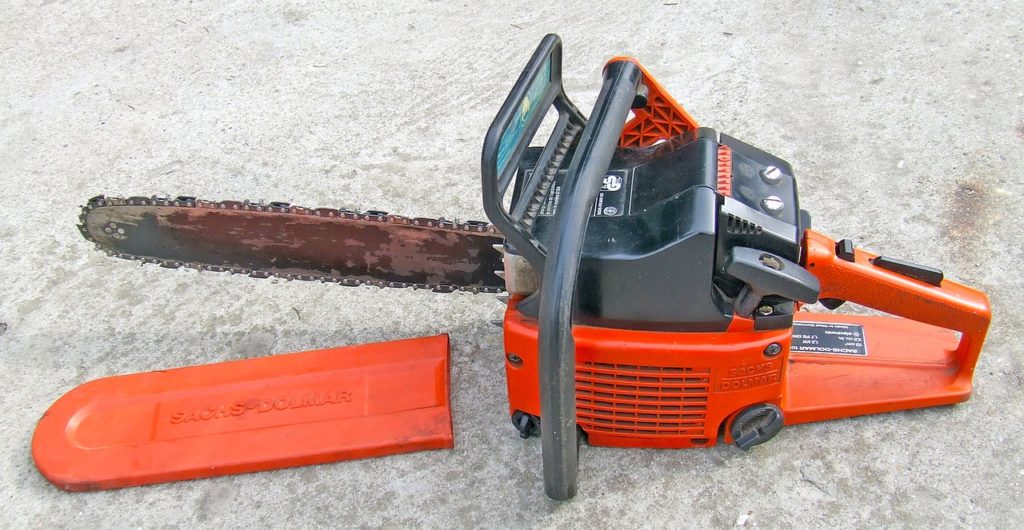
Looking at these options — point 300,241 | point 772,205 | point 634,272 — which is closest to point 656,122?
point 772,205

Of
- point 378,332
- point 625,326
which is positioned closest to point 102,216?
point 378,332

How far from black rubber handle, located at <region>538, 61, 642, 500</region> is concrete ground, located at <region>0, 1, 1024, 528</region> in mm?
368

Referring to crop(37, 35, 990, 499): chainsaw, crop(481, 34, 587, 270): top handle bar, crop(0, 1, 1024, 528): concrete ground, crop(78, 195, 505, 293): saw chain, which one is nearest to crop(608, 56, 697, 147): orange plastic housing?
crop(37, 35, 990, 499): chainsaw

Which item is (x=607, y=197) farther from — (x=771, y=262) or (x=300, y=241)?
(x=300, y=241)

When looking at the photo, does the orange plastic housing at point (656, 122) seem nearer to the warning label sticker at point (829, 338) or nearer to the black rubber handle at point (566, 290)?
the black rubber handle at point (566, 290)

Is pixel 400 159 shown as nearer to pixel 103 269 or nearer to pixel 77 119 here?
pixel 103 269

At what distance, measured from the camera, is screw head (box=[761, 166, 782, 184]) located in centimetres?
183

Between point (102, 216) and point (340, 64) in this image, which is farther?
point (340, 64)

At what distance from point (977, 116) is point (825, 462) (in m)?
1.73

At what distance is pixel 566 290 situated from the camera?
57.7 inches

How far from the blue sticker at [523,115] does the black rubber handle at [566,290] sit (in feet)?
0.42

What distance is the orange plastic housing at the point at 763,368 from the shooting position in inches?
70.4

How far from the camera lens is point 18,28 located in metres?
4.01

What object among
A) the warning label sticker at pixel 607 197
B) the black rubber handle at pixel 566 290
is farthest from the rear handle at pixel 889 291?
the black rubber handle at pixel 566 290
